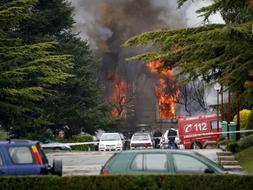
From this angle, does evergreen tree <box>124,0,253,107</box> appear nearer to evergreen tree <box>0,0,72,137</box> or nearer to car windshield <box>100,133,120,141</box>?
evergreen tree <box>0,0,72,137</box>

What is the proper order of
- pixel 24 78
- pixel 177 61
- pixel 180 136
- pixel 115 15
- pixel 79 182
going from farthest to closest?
pixel 115 15, pixel 180 136, pixel 24 78, pixel 177 61, pixel 79 182

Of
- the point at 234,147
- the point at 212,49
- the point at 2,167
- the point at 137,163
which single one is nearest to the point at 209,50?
the point at 212,49

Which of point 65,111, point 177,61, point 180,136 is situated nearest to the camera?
point 177,61

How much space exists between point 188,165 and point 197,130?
24319 mm

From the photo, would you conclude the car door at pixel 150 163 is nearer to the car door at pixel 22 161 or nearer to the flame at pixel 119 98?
the car door at pixel 22 161

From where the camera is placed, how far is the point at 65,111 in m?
43.6

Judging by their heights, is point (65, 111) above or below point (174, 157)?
above

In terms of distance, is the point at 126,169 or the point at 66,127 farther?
the point at 66,127

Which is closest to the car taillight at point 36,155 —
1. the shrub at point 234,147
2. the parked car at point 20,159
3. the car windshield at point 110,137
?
the parked car at point 20,159

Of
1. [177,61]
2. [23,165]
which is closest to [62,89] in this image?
[177,61]

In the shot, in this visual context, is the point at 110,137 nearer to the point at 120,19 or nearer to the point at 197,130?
the point at 197,130

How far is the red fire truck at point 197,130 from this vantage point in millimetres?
35438

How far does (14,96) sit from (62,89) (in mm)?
16112

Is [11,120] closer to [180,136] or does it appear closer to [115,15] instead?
[180,136]
